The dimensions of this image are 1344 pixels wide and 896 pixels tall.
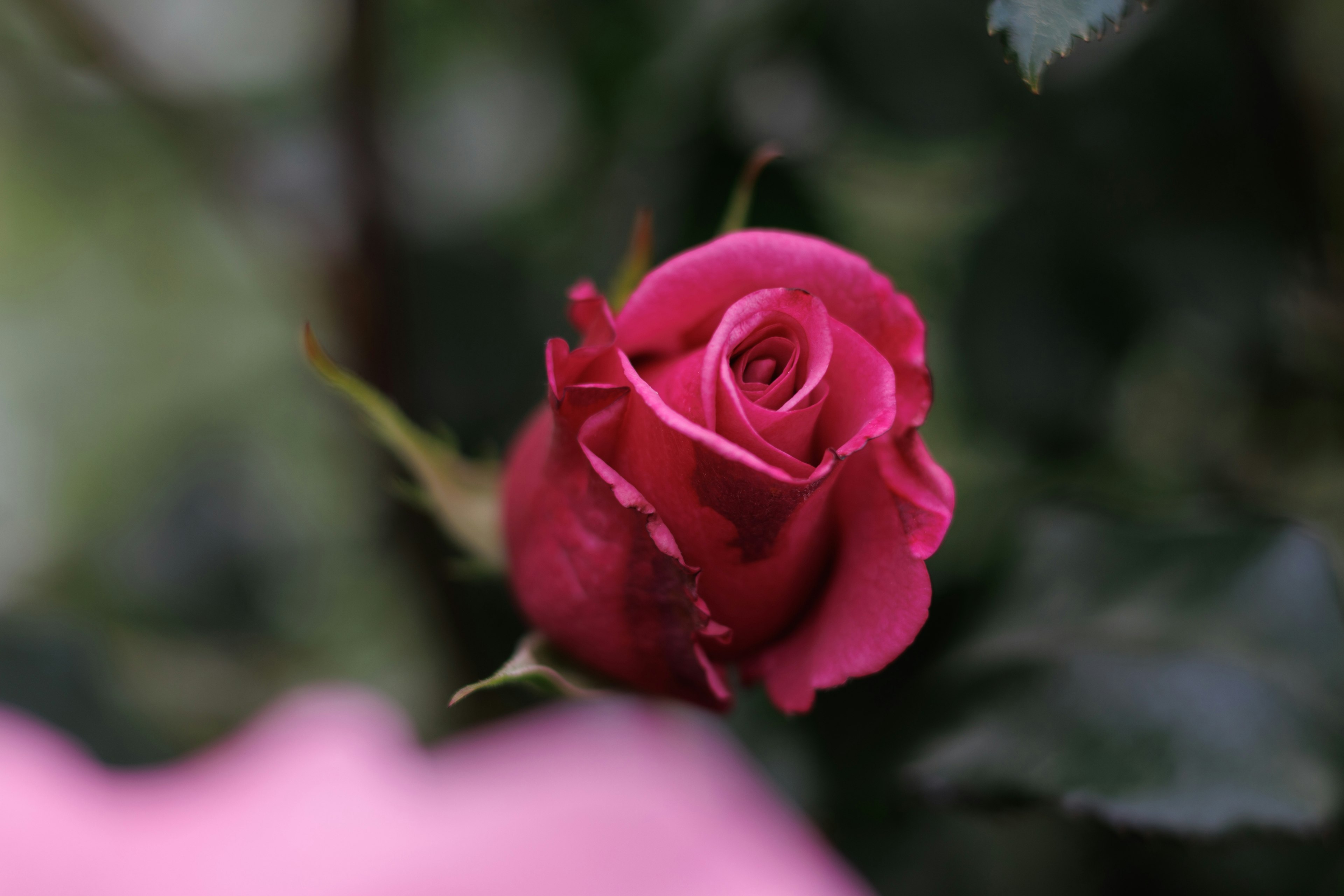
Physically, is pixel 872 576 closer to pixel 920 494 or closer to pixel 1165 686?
pixel 920 494

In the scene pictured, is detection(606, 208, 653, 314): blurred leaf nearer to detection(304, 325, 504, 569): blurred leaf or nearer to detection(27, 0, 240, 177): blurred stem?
detection(304, 325, 504, 569): blurred leaf

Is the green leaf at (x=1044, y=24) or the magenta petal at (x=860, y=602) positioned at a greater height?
the green leaf at (x=1044, y=24)

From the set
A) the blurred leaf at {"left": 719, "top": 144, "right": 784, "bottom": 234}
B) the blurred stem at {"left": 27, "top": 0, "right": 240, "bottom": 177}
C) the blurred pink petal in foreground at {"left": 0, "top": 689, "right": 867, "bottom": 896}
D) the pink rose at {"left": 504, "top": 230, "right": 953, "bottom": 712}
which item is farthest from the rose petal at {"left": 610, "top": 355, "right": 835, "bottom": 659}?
the blurred stem at {"left": 27, "top": 0, "right": 240, "bottom": 177}

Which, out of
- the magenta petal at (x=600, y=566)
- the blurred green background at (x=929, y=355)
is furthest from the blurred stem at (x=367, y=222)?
the magenta petal at (x=600, y=566)

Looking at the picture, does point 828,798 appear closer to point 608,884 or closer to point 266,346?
point 608,884

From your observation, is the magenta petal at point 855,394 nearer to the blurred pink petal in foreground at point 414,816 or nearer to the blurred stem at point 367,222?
the blurred pink petal in foreground at point 414,816

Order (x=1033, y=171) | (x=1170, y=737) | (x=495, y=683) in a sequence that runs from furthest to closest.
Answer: (x=1033, y=171)
(x=1170, y=737)
(x=495, y=683)

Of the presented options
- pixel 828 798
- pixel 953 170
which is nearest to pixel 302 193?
pixel 953 170
